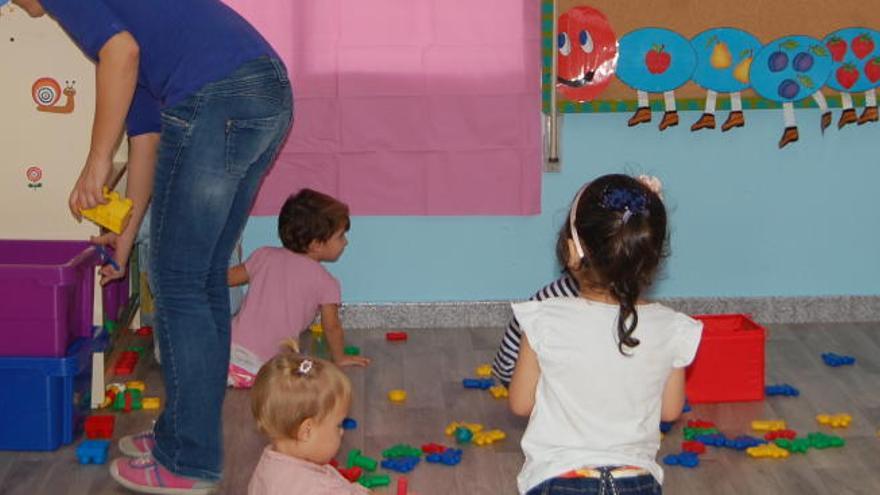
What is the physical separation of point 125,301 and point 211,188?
157 cm

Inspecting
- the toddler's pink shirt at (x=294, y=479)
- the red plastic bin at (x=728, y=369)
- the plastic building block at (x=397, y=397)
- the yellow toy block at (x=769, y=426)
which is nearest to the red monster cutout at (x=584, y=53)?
the red plastic bin at (x=728, y=369)

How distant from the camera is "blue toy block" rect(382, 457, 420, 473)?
3.88m

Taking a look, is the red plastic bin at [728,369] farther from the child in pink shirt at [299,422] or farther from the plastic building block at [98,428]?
the child in pink shirt at [299,422]

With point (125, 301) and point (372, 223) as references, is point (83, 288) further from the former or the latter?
point (372, 223)

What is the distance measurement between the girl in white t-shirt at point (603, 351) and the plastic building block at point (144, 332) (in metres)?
2.67

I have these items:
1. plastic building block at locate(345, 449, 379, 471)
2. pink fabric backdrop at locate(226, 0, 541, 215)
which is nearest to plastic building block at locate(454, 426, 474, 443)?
plastic building block at locate(345, 449, 379, 471)

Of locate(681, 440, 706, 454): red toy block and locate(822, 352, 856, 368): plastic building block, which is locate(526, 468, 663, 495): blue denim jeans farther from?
locate(822, 352, 856, 368): plastic building block

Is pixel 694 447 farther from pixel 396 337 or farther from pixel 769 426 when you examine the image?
pixel 396 337

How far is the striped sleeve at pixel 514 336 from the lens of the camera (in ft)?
13.7

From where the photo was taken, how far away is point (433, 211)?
16.8ft

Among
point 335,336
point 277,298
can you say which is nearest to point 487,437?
point 335,336

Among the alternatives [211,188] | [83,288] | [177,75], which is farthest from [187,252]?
[83,288]

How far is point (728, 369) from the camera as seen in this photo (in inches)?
175

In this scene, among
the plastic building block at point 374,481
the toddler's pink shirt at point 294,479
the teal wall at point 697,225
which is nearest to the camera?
the toddler's pink shirt at point 294,479
